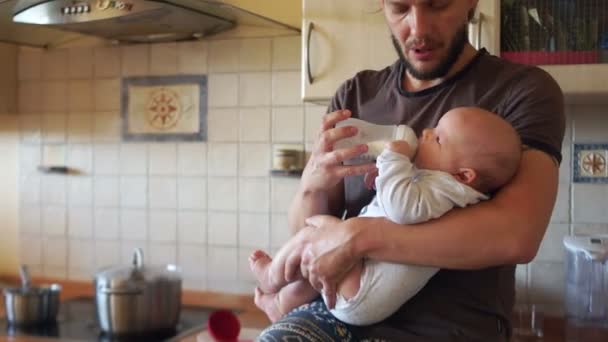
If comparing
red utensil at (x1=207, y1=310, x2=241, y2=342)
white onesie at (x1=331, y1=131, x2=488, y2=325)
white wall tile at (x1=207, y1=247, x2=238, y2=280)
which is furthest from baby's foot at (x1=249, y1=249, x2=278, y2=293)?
white wall tile at (x1=207, y1=247, x2=238, y2=280)

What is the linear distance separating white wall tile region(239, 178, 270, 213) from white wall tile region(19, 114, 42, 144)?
0.77 meters

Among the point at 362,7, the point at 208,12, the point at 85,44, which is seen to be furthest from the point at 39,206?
the point at 362,7

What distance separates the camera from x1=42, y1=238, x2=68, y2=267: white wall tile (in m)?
2.41

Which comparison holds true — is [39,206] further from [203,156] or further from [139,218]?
[203,156]

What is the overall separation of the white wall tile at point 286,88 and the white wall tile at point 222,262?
1.54 ft

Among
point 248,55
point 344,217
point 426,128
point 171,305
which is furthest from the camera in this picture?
point 248,55

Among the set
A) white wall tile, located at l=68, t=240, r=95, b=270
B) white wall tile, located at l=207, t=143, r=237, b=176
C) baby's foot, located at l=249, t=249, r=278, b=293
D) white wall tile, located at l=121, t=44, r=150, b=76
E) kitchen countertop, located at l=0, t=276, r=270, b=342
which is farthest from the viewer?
white wall tile, located at l=68, t=240, r=95, b=270

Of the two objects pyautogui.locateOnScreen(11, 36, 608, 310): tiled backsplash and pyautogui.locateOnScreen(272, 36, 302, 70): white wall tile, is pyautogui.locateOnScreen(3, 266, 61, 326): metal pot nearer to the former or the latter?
pyautogui.locateOnScreen(11, 36, 608, 310): tiled backsplash

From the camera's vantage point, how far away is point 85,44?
92.3 inches

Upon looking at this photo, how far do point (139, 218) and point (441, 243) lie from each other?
59.6 inches

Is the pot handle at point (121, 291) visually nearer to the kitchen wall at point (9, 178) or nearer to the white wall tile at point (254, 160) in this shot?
the white wall tile at point (254, 160)

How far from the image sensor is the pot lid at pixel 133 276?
1837 mm

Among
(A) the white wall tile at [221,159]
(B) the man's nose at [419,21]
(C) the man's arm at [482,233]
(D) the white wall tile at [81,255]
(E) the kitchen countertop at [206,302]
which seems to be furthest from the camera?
(D) the white wall tile at [81,255]

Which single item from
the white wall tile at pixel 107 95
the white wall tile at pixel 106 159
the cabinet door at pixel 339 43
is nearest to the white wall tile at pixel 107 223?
the white wall tile at pixel 106 159
